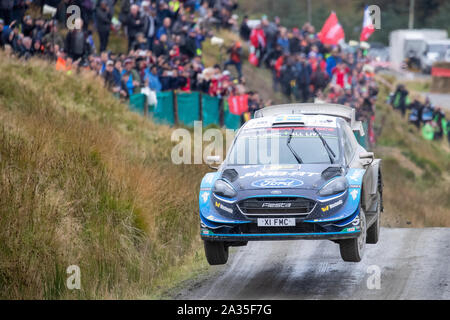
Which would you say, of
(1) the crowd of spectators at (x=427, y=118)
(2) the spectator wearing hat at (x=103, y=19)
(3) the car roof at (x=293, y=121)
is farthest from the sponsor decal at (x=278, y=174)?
(1) the crowd of spectators at (x=427, y=118)

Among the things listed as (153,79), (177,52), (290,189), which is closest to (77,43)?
(153,79)

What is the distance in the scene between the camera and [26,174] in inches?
441

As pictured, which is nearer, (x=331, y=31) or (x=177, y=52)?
(x=177, y=52)

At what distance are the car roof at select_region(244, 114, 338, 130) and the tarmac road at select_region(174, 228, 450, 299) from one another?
5.74 ft

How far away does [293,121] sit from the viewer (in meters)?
11.3

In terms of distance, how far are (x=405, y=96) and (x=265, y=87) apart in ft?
25.6

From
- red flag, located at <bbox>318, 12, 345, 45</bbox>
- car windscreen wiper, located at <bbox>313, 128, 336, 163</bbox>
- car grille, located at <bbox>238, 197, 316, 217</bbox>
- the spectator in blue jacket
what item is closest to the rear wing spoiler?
car windscreen wiper, located at <bbox>313, 128, 336, 163</bbox>

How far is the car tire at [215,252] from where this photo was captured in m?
10.6

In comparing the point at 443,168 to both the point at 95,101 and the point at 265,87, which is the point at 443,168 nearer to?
the point at 265,87

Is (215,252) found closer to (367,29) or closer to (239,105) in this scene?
(239,105)

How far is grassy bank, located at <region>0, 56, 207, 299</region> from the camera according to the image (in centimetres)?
984

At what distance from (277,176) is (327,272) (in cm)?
144

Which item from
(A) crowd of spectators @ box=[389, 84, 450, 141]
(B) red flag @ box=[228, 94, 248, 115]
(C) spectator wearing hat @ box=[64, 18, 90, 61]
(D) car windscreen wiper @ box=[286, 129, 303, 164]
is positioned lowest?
(A) crowd of spectators @ box=[389, 84, 450, 141]

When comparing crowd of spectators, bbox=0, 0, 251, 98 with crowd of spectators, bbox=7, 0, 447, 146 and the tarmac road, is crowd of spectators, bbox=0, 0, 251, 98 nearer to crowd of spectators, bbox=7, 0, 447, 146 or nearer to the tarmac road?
crowd of spectators, bbox=7, 0, 447, 146
